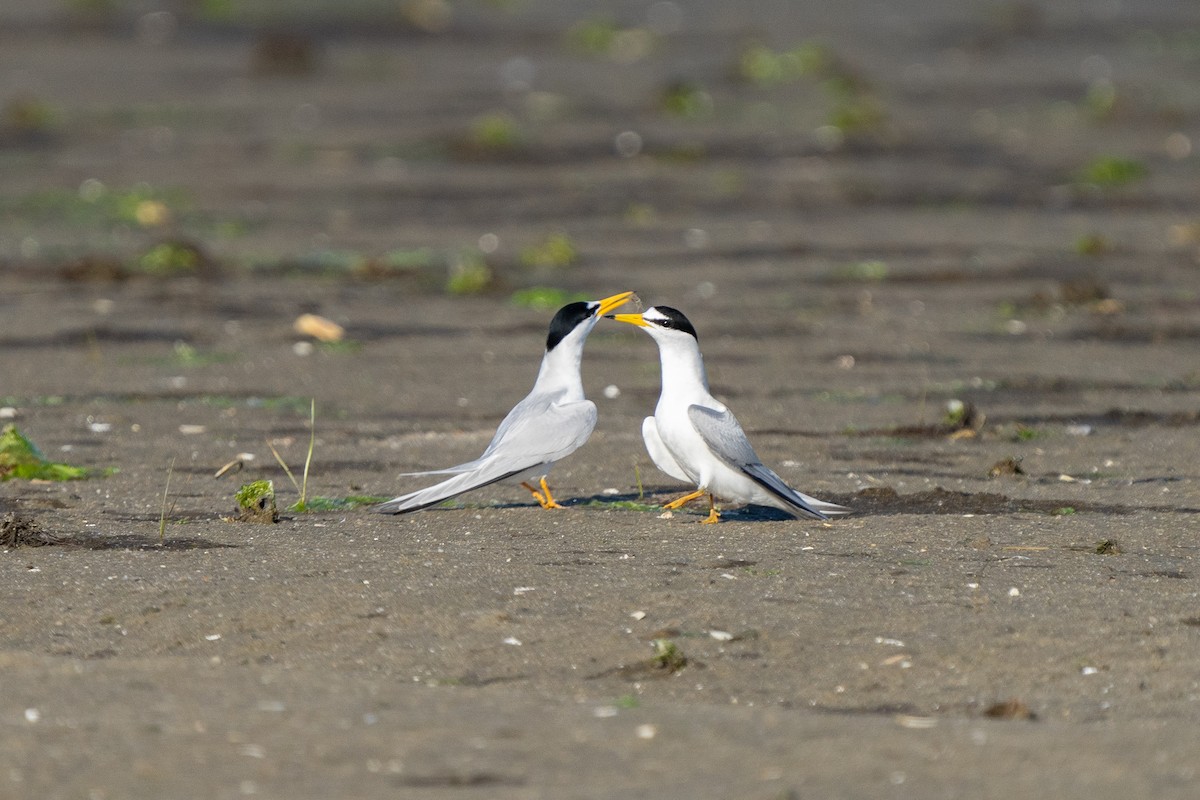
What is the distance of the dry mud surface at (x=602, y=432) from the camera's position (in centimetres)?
529

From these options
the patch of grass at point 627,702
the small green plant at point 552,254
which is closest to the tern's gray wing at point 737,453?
the patch of grass at point 627,702

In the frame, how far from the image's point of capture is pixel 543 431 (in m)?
7.77

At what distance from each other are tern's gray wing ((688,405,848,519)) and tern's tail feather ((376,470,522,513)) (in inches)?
30.1

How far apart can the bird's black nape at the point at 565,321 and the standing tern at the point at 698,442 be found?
16.4 inches

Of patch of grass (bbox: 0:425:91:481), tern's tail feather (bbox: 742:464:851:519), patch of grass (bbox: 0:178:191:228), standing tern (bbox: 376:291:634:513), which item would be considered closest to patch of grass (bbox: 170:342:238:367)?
patch of grass (bbox: 0:425:91:481)

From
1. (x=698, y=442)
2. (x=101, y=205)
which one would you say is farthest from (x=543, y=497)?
(x=101, y=205)

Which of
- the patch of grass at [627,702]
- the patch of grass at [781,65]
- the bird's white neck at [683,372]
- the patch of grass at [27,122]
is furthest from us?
the patch of grass at [781,65]

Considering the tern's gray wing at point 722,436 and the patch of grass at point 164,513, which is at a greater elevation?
the tern's gray wing at point 722,436

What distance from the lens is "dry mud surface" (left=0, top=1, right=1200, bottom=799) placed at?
5.29m

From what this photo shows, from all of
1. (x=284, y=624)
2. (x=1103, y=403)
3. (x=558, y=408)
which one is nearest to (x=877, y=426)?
(x=1103, y=403)

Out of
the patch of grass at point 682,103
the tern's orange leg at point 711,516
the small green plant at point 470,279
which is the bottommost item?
the tern's orange leg at point 711,516

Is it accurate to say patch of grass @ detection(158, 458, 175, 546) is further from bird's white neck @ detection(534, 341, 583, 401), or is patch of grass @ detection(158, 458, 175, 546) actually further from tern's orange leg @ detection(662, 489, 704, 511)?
tern's orange leg @ detection(662, 489, 704, 511)

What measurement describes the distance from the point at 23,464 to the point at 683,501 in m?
2.90

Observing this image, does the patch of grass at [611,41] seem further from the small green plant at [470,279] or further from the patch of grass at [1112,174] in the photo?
the small green plant at [470,279]
